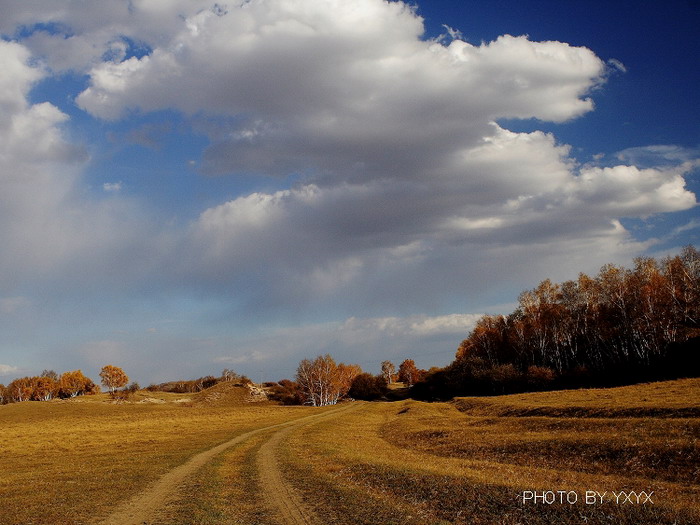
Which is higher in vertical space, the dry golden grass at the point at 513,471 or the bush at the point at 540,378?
the dry golden grass at the point at 513,471

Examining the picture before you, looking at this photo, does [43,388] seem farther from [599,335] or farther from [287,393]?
[599,335]

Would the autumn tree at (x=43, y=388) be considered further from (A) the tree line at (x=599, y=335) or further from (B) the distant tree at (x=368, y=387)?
(A) the tree line at (x=599, y=335)

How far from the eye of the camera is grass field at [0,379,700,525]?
14.8 meters

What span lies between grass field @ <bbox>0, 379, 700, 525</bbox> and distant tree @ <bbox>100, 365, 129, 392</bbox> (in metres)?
147

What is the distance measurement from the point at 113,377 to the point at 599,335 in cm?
17361

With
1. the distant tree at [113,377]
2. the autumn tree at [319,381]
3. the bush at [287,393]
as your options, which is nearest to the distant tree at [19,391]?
the distant tree at [113,377]

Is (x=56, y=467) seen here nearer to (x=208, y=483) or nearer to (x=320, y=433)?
(x=208, y=483)

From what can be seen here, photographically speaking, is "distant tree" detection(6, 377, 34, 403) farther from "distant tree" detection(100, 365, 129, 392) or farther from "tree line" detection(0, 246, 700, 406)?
"tree line" detection(0, 246, 700, 406)

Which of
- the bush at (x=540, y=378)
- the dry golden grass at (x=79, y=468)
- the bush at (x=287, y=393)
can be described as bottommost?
the bush at (x=287, y=393)

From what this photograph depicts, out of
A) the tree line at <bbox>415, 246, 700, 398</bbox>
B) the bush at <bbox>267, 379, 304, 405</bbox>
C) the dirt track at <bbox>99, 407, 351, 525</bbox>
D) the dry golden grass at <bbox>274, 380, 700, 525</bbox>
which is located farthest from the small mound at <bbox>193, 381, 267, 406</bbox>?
the dirt track at <bbox>99, 407, 351, 525</bbox>

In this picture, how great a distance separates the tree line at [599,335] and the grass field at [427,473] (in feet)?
137

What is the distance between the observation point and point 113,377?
584 ft

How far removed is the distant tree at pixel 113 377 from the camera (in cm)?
17625

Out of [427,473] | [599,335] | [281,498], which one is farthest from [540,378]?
[281,498]
